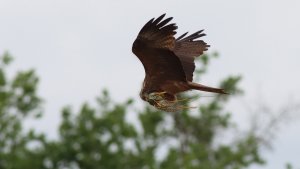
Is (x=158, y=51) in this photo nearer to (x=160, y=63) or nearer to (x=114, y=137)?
(x=160, y=63)

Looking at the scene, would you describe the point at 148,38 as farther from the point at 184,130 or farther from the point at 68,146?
the point at 184,130

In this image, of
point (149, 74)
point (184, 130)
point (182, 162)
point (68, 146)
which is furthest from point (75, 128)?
point (149, 74)

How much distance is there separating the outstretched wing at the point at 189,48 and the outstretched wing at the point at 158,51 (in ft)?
2.90

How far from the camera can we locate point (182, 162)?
32.1 metres

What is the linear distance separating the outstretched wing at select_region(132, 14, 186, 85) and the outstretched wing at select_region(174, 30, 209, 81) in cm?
88

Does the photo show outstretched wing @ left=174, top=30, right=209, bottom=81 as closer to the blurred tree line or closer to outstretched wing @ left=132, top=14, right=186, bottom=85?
outstretched wing @ left=132, top=14, right=186, bottom=85

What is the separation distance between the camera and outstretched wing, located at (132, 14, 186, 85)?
33.6 feet

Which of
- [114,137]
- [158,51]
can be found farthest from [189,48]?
[114,137]

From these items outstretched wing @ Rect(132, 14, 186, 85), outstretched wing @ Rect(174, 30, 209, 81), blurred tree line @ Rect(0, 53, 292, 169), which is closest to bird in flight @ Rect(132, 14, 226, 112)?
outstretched wing @ Rect(132, 14, 186, 85)

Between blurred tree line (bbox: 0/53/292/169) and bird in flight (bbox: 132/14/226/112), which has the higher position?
blurred tree line (bbox: 0/53/292/169)

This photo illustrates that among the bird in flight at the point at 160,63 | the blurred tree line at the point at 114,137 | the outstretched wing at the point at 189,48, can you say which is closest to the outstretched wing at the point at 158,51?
the bird in flight at the point at 160,63

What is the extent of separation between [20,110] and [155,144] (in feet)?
14.6

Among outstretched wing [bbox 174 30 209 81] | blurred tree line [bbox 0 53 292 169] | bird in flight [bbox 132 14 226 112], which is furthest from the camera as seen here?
blurred tree line [bbox 0 53 292 169]

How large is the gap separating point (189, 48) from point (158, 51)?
1.56 m
